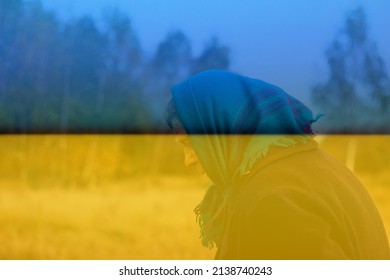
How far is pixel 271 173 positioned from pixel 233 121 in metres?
0.23

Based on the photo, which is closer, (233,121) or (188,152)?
(233,121)

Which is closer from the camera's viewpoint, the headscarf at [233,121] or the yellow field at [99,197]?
the headscarf at [233,121]

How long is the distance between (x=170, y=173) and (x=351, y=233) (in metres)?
0.80

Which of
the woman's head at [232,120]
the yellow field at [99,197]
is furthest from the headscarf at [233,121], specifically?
the yellow field at [99,197]

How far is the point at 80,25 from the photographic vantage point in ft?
8.05

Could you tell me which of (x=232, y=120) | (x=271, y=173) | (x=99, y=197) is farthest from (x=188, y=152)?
(x=99, y=197)

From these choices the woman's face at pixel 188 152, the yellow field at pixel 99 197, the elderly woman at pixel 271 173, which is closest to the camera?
the elderly woman at pixel 271 173

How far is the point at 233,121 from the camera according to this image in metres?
2.08

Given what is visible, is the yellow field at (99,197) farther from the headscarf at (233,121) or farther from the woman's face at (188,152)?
the headscarf at (233,121)

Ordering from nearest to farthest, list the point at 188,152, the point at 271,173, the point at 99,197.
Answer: the point at 271,173, the point at 188,152, the point at 99,197

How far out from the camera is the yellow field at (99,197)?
2475mm

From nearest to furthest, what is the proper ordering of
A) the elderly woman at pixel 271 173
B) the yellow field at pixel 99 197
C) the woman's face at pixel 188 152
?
the elderly woman at pixel 271 173, the woman's face at pixel 188 152, the yellow field at pixel 99 197

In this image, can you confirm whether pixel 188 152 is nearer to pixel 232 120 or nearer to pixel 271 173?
pixel 232 120
